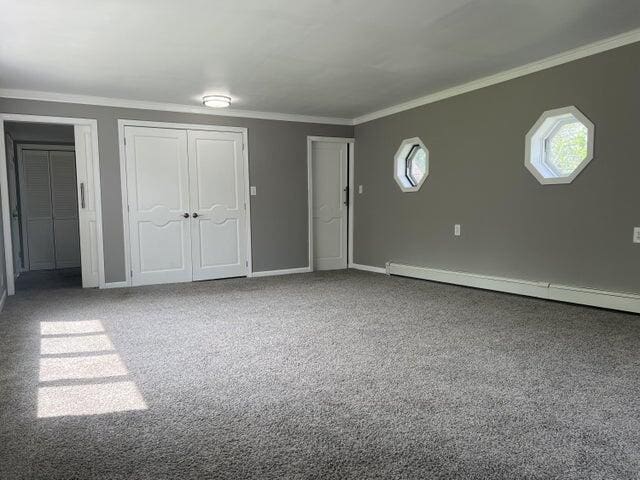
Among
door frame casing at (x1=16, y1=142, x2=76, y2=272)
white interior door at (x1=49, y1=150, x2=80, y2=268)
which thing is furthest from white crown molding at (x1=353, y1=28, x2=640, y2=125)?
door frame casing at (x1=16, y1=142, x2=76, y2=272)

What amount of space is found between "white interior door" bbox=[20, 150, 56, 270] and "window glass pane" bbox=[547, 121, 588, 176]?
6.98 metres

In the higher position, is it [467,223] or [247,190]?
[247,190]

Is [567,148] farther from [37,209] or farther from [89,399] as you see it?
[37,209]

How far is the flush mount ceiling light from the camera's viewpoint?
4961 millimetres

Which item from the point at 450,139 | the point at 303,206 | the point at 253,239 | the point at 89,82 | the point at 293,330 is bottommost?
the point at 293,330

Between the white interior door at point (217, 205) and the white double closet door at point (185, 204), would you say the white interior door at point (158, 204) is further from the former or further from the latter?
the white interior door at point (217, 205)

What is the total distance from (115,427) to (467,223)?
13.1 feet

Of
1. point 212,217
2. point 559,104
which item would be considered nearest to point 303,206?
point 212,217

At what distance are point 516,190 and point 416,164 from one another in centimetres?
163

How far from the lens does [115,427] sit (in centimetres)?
192

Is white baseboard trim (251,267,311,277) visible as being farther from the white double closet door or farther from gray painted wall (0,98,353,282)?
the white double closet door

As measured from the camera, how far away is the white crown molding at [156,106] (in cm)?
473

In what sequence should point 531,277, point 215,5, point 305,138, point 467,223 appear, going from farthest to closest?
1. point 305,138
2. point 467,223
3. point 531,277
4. point 215,5

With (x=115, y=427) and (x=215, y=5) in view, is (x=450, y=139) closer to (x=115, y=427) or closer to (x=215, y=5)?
(x=215, y=5)
